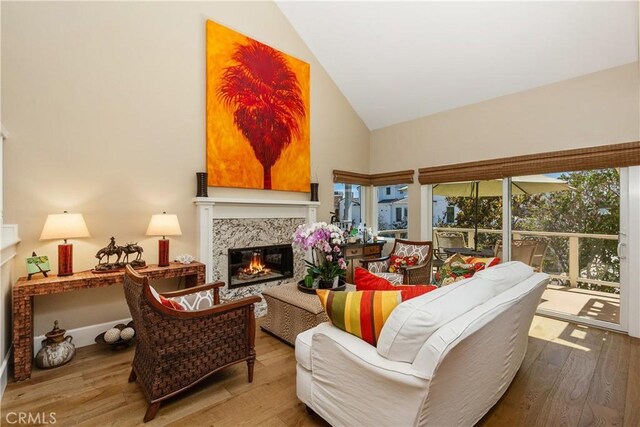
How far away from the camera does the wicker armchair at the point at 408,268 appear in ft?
12.3

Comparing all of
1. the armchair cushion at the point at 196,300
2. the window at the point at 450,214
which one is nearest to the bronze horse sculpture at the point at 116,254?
the armchair cushion at the point at 196,300

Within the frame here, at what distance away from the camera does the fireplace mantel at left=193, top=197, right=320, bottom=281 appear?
358cm

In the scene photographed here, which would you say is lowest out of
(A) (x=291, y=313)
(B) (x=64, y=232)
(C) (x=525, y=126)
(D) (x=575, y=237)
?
(A) (x=291, y=313)

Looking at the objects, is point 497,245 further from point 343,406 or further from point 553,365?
point 343,406

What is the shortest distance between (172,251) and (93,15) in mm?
2482

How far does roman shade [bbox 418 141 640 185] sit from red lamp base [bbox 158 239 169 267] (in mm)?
3785

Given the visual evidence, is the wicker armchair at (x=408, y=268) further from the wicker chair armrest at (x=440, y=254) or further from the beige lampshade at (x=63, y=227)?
the beige lampshade at (x=63, y=227)

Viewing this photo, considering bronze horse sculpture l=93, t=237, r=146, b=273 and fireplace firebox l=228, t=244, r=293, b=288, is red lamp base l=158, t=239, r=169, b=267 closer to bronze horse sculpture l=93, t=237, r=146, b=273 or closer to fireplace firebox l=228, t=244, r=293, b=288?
bronze horse sculpture l=93, t=237, r=146, b=273

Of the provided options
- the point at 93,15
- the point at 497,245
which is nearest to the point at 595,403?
the point at 497,245

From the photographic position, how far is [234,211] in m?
3.90

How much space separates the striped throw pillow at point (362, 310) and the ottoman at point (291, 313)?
93 centimetres

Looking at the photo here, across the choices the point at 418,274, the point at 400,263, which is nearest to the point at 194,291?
the point at 400,263

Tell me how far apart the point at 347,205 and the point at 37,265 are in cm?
418

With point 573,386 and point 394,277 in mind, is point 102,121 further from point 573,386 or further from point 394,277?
point 573,386
